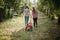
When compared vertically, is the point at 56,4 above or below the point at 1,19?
above

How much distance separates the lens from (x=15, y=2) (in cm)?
2808

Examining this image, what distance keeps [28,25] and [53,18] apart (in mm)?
11547

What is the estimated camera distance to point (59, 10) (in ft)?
64.9

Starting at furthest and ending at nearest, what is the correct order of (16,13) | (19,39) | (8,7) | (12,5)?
(16,13) → (12,5) → (8,7) → (19,39)

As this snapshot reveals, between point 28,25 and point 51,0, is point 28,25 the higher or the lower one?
the lower one

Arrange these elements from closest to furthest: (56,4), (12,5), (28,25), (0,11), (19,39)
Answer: (19,39) → (28,25) → (56,4) → (0,11) → (12,5)

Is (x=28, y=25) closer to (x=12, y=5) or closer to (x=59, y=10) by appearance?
(x=59, y=10)

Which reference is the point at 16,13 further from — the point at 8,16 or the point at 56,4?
the point at 56,4

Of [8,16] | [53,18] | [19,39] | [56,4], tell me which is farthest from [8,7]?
[19,39]

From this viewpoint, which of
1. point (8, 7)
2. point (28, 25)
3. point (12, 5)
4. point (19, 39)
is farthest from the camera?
point (12, 5)

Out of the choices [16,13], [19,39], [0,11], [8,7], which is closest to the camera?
[19,39]

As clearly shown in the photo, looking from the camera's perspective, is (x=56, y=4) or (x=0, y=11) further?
(x=0, y=11)

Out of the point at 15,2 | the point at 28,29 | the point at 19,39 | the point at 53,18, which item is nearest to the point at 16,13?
the point at 15,2

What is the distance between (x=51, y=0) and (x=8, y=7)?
7.18 meters
